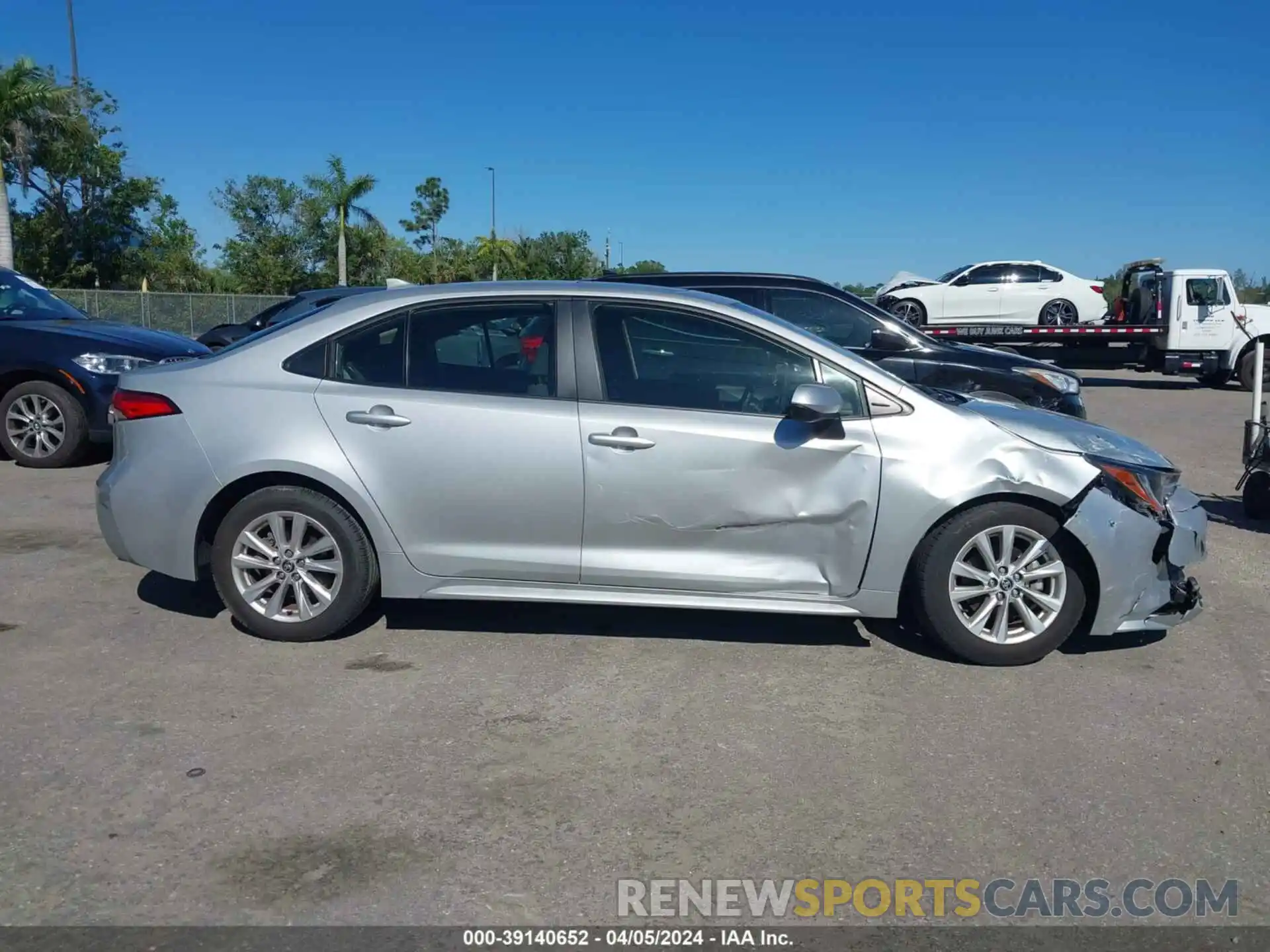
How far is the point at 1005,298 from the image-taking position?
2264 cm

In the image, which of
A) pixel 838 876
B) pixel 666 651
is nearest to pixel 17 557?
pixel 666 651

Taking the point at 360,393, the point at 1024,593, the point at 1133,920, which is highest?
the point at 360,393

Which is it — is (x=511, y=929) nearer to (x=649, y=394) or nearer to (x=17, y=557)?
(x=649, y=394)

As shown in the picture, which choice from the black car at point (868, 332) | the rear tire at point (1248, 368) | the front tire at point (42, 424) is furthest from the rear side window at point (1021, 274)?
the front tire at point (42, 424)

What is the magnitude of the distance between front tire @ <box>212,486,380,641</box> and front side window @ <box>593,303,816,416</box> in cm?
140

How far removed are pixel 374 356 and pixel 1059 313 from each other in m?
20.5

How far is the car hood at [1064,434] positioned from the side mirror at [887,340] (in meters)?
3.98

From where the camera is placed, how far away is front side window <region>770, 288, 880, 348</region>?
31.6 feet

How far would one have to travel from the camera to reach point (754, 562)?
16.4ft

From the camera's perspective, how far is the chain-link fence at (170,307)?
2981 centimetres

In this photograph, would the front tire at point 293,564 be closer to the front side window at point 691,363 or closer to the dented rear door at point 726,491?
the dented rear door at point 726,491

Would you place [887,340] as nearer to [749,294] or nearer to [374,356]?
[749,294]

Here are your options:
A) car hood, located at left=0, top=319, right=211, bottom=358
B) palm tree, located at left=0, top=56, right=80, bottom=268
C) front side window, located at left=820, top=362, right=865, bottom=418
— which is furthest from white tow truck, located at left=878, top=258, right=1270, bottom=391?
palm tree, located at left=0, top=56, right=80, bottom=268

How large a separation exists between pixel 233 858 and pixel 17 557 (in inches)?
167
